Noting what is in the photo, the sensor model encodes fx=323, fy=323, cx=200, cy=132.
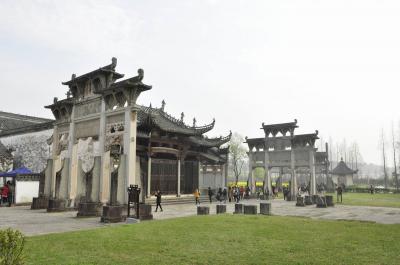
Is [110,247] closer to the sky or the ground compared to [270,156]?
closer to the ground

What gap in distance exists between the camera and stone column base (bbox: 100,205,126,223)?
1461 centimetres

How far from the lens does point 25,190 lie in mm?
25859

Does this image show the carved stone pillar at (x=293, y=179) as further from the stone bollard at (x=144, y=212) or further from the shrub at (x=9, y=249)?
the shrub at (x=9, y=249)

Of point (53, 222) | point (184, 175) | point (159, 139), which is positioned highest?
point (159, 139)

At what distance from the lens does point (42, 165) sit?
3184 cm

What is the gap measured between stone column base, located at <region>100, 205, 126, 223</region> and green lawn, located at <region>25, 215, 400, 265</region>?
8.72ft

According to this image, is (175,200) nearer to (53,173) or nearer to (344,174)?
(53,173)

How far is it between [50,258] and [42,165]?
2719cm

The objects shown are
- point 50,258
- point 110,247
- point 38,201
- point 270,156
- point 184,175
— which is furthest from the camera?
point 270,156

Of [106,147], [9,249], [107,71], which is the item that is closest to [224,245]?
[9,249]

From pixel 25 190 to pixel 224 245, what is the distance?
22391mm

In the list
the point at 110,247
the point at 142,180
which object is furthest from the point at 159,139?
the point at 110,247

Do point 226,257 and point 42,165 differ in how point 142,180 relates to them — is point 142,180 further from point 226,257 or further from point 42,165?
point 226,257

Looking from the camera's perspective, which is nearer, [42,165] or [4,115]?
[42,165]
